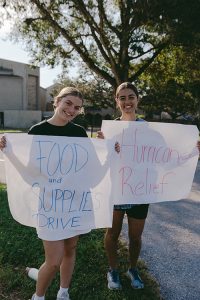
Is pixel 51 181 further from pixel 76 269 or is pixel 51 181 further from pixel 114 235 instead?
pixel 76 269

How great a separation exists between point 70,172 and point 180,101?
39.6 m

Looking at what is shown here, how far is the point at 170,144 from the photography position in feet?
12.4

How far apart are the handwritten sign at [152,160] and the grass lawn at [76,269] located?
892mm

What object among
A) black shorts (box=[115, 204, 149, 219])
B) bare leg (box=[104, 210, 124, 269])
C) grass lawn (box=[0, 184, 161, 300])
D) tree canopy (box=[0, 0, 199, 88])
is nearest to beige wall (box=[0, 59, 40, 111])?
tree canopy (box=[0, 0, 199, 88])

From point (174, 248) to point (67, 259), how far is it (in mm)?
2059

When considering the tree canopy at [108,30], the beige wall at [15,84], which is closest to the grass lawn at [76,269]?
the tree canopy at [108,30]

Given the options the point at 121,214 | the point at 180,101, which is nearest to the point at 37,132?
the point at 121,214

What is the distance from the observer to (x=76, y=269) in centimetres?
410

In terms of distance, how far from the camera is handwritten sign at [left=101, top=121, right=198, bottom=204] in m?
3.59

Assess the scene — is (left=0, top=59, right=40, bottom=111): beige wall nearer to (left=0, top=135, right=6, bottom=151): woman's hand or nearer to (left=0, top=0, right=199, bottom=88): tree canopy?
(left=0, top=0, right=199, bottom=88): tree canopy

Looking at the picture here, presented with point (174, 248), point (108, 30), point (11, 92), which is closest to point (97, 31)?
point (108, 30)

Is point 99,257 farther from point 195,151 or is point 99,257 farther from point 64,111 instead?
point 64,111

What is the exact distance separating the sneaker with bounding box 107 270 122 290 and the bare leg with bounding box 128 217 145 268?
0.20 meters

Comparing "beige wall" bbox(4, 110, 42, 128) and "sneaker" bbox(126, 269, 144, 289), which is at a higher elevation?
"sneaker" bbox(126, 269, 144, 289)
